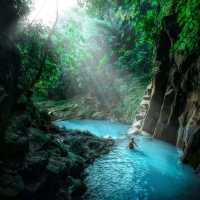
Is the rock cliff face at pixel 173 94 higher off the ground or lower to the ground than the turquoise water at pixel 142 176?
higher

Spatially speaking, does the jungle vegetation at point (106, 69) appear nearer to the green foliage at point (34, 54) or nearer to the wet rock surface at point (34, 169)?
the green foliage at point (34, 54)

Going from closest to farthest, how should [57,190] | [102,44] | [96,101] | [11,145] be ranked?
[11,145] → [57,190] → [96,101] → [102,44]

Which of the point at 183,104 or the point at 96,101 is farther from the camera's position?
the point at 96,101

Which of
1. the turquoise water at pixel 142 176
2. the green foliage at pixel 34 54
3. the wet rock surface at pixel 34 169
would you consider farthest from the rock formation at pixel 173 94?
the green foliage at pixel 34 54

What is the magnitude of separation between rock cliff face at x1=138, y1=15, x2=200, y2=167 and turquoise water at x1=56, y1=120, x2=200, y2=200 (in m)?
1.96

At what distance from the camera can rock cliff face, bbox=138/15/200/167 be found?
22688 millimetres

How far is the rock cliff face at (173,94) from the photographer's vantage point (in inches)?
893

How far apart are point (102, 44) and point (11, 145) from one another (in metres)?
48.2

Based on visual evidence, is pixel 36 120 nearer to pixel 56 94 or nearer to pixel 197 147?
pixel 197 147

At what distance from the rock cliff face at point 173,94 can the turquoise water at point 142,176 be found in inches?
77.2

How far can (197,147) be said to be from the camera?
731 inches

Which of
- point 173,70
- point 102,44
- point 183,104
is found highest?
point 102,44

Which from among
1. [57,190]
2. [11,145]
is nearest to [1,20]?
[11,145]

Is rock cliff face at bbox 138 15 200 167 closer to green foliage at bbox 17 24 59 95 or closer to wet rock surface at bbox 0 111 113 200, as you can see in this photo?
wet rock surface at bbox 0 111 113 200
